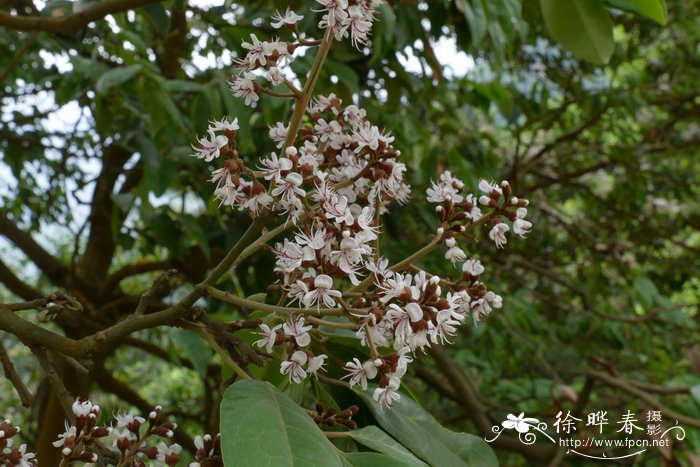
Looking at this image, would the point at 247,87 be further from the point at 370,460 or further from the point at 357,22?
the point at 370,460

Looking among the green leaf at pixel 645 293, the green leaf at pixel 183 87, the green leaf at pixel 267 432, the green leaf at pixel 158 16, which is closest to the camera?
the green leaf at pixel 267 432

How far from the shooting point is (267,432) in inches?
22.6

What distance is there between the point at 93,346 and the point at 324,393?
0.72 feet

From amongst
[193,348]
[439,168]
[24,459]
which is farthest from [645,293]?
[24,459]

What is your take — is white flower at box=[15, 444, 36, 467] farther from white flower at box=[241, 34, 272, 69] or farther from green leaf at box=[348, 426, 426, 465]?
white flower at box=[241, 34, 272, 69]

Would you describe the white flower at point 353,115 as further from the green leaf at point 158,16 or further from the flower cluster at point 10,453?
the green leaf at point 158,16

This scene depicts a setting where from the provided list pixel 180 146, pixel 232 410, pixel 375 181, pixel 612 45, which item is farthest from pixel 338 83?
pixel 232 410

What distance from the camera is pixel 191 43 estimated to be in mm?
2273

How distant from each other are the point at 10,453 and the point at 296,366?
24cm

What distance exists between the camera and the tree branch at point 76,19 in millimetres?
970

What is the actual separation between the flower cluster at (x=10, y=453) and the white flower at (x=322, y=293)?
26 cm

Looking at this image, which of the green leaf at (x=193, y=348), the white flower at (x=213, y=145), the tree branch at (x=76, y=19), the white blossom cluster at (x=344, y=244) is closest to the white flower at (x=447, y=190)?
the white blossom cluster at (x=344, y=244)

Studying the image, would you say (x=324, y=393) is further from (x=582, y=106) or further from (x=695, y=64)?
(x=695, y=64)

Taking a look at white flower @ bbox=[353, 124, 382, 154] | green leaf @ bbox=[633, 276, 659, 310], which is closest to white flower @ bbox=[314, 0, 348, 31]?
white flower @ bbox=[353, 124, 382, 154]
